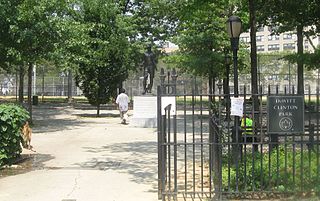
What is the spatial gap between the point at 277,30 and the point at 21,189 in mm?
20953

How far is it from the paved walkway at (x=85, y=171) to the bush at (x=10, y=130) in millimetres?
376

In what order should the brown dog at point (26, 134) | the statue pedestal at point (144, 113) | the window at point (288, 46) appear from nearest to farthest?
the brown dog at point (26, 134), the statue pedestal at point (144, 113), the window at point (288, 46)

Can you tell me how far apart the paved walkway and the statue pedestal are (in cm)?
624

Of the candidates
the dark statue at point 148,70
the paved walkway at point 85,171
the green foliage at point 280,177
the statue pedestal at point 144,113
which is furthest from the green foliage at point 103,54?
the green foliage at point 280,177

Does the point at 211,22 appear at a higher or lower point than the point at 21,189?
higher

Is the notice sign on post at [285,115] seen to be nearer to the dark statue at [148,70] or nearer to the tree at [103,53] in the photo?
the dark statue at [148,70]

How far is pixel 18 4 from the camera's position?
765 inches

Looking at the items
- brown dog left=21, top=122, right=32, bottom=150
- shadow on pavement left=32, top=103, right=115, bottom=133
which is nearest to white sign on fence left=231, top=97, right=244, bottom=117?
Answer: brown dog left=21, top=122, right=32, bottom=150

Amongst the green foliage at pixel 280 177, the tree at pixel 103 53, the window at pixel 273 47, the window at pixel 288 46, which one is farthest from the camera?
the window at pixel 273 47

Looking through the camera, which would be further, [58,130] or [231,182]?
[58,130]

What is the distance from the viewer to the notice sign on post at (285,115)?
7715 mm

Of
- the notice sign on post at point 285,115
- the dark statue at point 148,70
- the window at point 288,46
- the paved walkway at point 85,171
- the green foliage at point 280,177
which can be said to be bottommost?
the paved walkway at point 85,171

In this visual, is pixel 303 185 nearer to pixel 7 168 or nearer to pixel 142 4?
pixel 7 168

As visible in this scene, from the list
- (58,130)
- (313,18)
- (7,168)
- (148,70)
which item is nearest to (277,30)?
(148,70)
